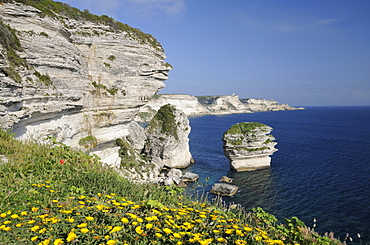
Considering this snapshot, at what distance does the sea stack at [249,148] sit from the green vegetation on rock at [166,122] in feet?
29.9

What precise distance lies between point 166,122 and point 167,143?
164 inches

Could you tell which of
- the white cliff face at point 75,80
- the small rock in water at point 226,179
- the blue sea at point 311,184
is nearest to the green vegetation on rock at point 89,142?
the white cliff face at point 75,80

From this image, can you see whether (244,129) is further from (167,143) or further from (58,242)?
(58,242)

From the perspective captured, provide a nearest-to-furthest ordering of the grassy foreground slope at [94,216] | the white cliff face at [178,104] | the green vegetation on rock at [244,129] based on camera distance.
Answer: the grassy foreground slope at [94,216] < the green vegetation on rock at [244,129] < the white cliff face at [178,104]

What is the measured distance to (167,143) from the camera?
37.8m

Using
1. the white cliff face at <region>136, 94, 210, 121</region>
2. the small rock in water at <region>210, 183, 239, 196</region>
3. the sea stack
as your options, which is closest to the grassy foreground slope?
the small rock in water at <region>210, 183, 239, 196</region>

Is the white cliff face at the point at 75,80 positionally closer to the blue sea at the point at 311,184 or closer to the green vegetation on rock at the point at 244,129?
the blue sea at the point at 311,184

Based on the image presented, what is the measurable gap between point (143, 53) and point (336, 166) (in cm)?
3357

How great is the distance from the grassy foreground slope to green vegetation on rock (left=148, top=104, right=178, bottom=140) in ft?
103

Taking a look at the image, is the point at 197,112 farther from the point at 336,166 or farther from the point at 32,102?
the point at 32,102

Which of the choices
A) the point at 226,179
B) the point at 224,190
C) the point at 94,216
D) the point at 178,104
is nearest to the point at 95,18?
the point at 224,190

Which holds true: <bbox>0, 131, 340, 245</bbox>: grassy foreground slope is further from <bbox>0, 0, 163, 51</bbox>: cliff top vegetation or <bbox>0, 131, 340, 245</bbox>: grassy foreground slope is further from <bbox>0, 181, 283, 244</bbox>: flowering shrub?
<bbox>0, 0, 163, 51</bbox>: cliff top vegetation

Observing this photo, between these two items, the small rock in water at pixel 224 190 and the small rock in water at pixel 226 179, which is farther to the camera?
the small rock in water at pixel 226 179

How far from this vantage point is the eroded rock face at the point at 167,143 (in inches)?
1495
